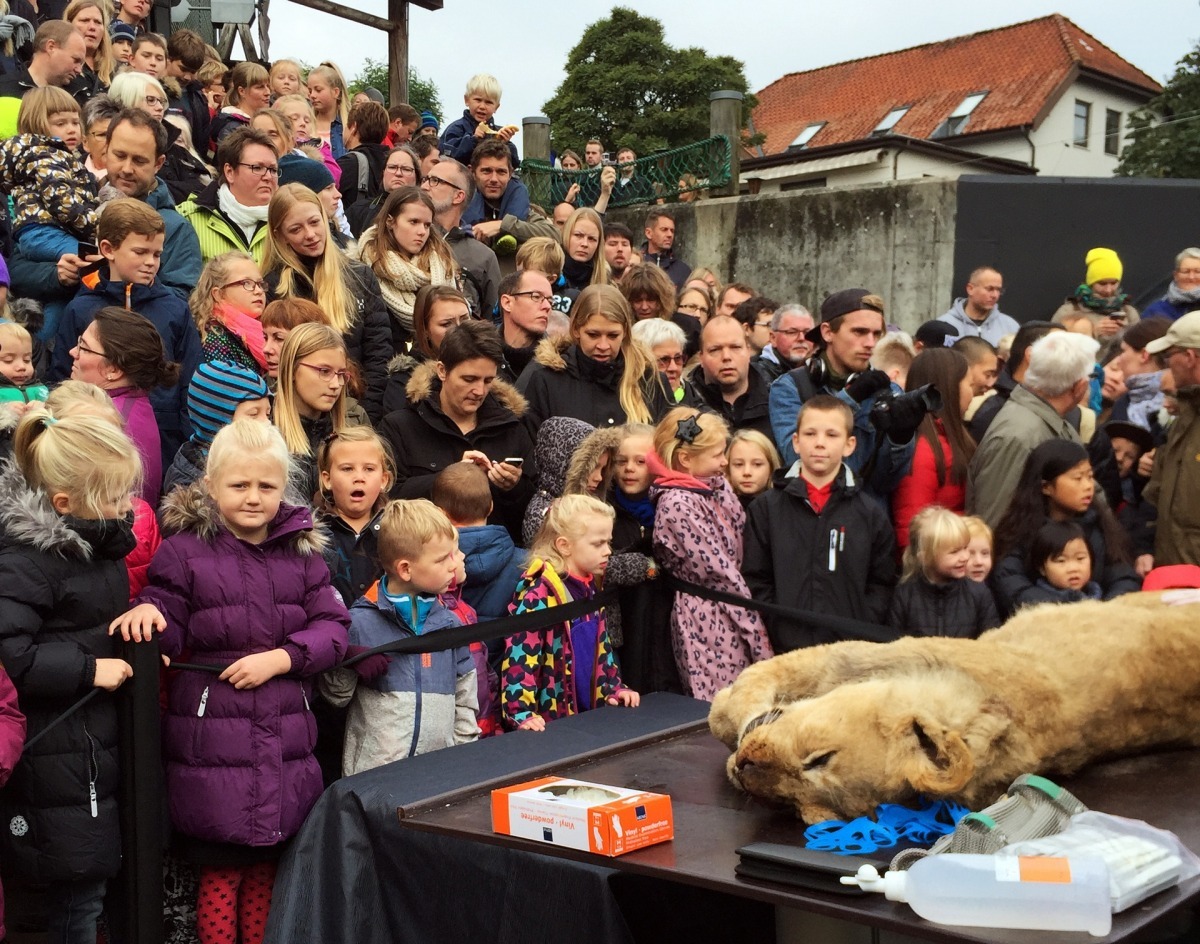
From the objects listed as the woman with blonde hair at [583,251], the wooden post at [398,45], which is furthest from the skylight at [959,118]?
the woman with blonde hair at [583,251]

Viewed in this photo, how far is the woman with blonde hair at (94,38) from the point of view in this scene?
30.7ft

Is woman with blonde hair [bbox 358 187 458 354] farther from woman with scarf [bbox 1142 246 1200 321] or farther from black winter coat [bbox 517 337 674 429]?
woman with scarf [bbox 1142 246 1200 321]

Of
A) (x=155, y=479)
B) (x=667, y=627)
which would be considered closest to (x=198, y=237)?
(x=155, y=479)

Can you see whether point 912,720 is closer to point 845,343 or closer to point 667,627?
point 667,627

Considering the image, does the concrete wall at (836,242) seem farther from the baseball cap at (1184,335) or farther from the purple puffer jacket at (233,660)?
the purple puffer jacket at (233,660)

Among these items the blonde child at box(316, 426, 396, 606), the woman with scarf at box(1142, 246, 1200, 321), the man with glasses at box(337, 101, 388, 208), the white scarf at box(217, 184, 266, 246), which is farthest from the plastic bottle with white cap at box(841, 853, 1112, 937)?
the man with glasses at box(337, 101, 388, 208)

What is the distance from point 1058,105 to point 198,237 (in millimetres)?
40938

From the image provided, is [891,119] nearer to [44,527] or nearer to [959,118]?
[959,118]

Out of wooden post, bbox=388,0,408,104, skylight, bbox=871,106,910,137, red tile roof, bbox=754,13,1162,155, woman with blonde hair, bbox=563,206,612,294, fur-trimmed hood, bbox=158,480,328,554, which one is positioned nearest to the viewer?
fur-trimmed hood, bbox=158,480,328,554

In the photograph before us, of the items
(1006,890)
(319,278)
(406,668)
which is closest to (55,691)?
(406,668)

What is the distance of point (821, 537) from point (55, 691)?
297 cm

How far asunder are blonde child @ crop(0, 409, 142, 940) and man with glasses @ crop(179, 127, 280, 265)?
10.4ft

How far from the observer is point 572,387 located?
242 inches

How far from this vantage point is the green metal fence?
14352mm
